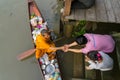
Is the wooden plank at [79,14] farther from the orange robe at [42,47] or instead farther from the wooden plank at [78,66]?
the wooden plank at [78,66]

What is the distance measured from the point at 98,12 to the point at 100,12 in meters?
0.03

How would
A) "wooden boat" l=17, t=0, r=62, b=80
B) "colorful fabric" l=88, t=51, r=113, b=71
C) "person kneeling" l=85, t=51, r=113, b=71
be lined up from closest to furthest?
1. "person kneeling" l=85, t=51, r=113, b=71
2. "colorful fabric" l=88, t=51, r=113, b=71
3. "wooden boat" l=17, t=0, r=62, b=80

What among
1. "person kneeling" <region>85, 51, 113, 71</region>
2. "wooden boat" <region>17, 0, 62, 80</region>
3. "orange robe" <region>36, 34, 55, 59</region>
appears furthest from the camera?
"wooden boat" <region>17, 0, 62, 80</region>

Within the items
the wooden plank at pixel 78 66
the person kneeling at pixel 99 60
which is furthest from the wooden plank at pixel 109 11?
the wooden plank at pixel 78 66

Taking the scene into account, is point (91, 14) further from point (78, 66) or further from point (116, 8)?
point (78, 66)

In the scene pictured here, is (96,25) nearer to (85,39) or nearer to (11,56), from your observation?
(85,39)

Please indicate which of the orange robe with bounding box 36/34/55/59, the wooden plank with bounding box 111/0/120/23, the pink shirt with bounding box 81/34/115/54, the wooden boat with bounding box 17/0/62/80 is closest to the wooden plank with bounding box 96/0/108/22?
the wooden plank with bounding box 111/0/120/23

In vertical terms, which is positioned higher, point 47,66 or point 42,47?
point 42,47

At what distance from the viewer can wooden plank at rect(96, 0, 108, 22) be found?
176 inches

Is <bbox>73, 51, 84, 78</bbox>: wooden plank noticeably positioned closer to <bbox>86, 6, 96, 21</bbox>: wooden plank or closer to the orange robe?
the orange robe

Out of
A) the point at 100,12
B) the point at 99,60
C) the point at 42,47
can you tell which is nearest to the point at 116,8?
the point at 100,12

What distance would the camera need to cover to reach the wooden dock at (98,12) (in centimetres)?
448

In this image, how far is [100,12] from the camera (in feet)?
15.0

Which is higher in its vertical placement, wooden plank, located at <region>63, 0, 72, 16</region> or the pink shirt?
wooden plank, located at <region>63, 0, 72, 16</region>
